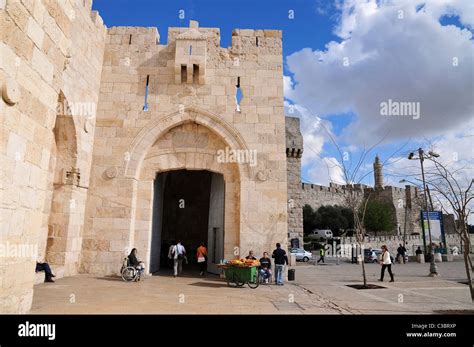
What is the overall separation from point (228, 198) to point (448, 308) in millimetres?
6814

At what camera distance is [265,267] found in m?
9.59

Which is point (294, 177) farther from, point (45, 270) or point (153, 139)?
point (45, 270)

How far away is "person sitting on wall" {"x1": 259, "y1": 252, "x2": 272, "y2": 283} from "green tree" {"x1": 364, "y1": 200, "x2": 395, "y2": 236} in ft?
117

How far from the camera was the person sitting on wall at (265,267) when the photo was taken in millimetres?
9527

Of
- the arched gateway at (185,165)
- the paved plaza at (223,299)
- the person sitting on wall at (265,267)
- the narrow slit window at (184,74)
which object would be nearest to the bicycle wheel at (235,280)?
the paved plaza at (223,299)

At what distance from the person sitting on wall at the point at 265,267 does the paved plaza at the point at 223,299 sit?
0.49 m

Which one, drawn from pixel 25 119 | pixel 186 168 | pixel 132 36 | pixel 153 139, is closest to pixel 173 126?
pixel 153 139

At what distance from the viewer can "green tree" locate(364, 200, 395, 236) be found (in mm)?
41438

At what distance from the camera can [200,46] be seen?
1112cm

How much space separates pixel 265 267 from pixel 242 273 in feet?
3.34

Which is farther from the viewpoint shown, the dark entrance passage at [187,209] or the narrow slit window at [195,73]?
the dark entrance passage at [187,209]

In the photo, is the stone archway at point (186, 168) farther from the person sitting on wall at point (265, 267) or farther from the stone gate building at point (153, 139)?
the person sitting on wall at point (265, 267)
